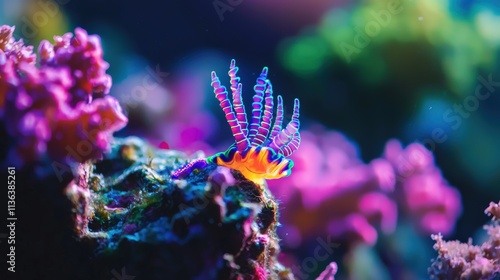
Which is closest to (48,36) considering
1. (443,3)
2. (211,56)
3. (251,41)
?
(211,56)

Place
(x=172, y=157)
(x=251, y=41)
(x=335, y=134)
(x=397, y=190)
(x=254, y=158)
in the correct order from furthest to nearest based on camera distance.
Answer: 1. (x=251, y=41)
2. (x=335, y=134)
3. (x=397, y=190)
4. (x=172, y=157)
5. (x=254, y=158)

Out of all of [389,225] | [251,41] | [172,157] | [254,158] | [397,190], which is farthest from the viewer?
[251,41]

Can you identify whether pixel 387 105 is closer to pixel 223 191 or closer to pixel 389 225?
pixel 389 225

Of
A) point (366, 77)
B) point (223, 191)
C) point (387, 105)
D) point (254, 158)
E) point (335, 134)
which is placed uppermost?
point (366, 77)

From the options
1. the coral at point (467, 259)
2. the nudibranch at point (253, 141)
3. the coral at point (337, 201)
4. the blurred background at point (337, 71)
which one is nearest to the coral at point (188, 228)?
the nudibranch at point (253, 141)

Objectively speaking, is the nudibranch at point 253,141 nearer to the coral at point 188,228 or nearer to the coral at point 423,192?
the coral at point 188,228
